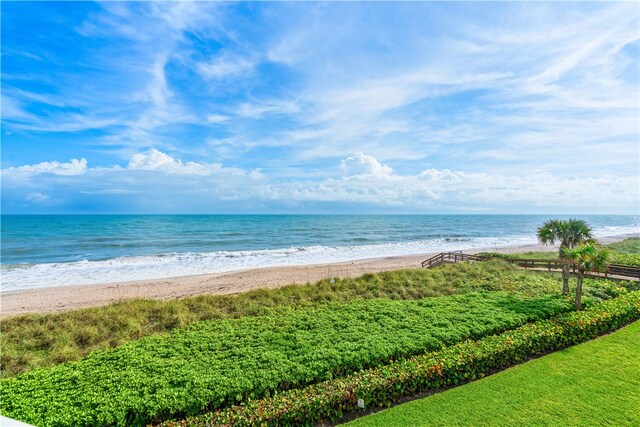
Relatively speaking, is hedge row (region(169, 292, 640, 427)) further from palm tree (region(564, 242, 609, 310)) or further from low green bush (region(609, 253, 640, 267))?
low green bush (region(609, 253, 640, 267))

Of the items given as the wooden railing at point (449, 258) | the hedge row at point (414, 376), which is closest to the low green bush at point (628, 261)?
the wooden railing at point (449, 258)

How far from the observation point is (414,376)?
7812 millimetres

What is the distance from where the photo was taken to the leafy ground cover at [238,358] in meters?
6.83

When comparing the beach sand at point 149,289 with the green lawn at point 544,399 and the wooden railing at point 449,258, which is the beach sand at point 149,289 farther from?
the green lawn at point 544,399

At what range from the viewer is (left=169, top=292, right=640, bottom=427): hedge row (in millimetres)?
6707

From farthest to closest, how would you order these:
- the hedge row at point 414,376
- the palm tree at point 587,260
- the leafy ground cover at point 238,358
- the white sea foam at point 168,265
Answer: the white sea foam at point 168,265
the palm tree at point 587,260
the leafy ground cover at point 238,358
the hedge row at point 414,376

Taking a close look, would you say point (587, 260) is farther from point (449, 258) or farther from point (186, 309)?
point (186, 309)

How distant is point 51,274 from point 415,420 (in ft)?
118

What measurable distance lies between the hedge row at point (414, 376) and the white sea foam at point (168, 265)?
25.9m

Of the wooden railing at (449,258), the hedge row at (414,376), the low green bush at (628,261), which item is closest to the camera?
the hedge row at (414,376)

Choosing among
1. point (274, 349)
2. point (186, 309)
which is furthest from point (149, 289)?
point (274, 349)

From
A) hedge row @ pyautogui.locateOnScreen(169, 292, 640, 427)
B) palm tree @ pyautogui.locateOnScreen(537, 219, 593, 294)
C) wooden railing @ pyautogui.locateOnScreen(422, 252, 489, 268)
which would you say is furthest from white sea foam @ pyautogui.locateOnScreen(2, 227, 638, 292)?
hedge row @ pyautogui.locateOnScreen(169, 292, 640, 427)

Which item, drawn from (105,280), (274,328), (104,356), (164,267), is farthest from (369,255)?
(104,356)

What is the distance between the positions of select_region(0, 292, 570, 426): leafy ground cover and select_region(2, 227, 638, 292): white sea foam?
72.1 ft
